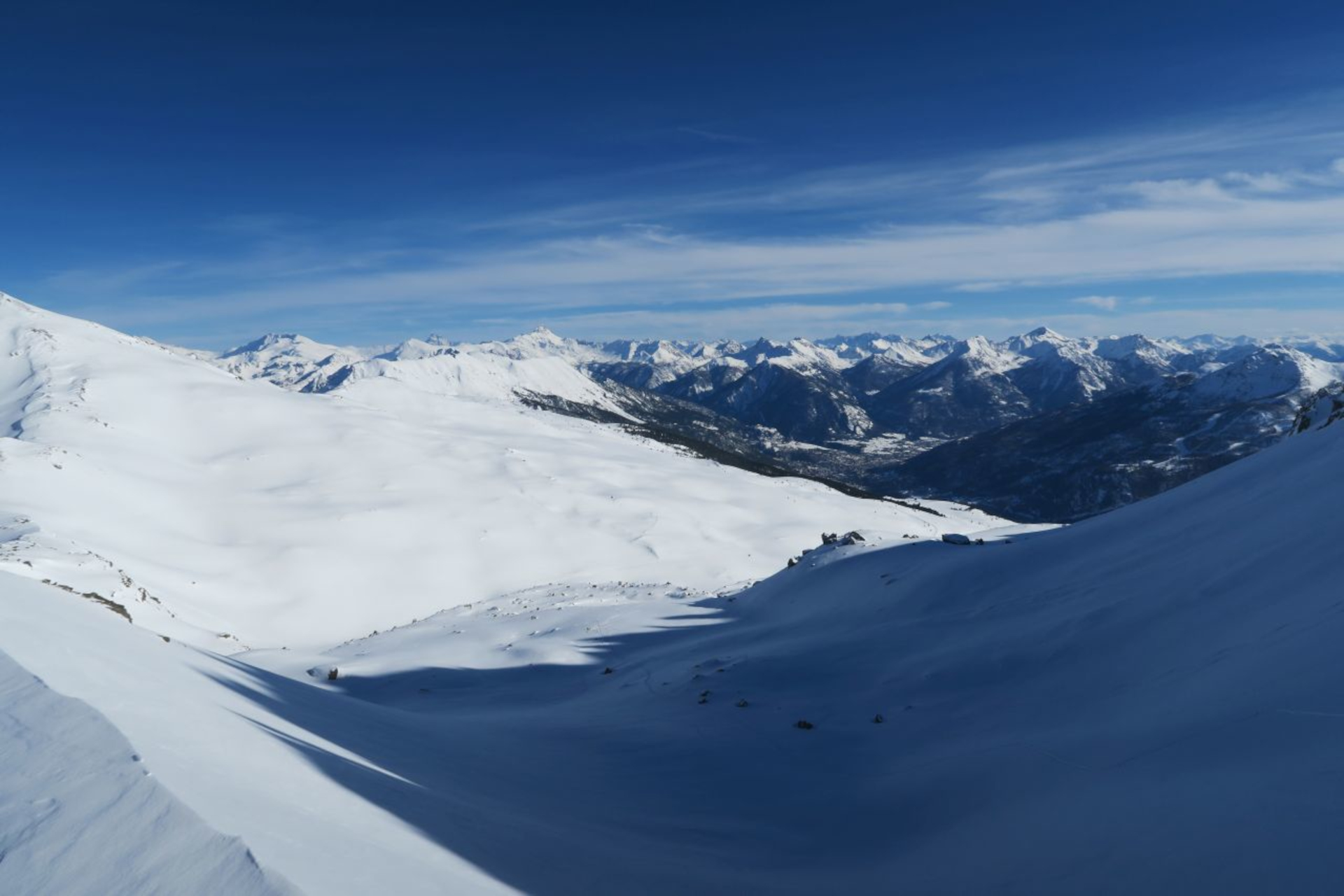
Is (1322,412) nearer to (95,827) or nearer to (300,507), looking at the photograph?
(95,827)

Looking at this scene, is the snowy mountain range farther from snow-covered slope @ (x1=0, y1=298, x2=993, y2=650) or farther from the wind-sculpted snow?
snow-covered slope @ (x1=0, y1=298, x2=993, y2=650)

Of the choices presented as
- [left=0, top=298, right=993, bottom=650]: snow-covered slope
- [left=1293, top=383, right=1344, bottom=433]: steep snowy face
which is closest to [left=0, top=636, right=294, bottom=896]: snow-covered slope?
[left=1293, top=383, right=1344, bottom=433]: steep snowy face

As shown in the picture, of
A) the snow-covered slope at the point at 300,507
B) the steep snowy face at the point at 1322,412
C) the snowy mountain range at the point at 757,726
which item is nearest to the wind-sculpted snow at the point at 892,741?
the snowy mountain range at the point at 757,726

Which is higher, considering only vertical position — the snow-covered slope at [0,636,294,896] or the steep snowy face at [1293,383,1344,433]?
the steep snowy face at [1293,383,1344,433]

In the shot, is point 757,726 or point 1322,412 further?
point 1322,412

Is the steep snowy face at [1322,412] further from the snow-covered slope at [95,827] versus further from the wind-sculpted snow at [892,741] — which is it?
the snow-covered slope at [95,827]

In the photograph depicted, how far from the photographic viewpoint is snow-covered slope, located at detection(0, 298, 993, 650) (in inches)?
1483

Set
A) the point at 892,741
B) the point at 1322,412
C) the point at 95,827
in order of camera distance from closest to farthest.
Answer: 1. the point at 95,827
2. the point at 892,741
3. the point at 1322,412

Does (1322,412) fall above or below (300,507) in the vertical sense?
above

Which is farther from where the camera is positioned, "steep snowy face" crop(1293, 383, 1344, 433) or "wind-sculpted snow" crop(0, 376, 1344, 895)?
"steep snowy face" crop(1293, 383, 1344, 433)

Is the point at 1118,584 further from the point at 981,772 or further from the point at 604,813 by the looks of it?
the point at 604,813

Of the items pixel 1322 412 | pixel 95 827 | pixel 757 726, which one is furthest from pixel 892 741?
pixel 1322 412

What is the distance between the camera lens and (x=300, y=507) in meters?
52.9

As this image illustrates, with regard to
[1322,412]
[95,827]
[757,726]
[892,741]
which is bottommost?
[757,726]
